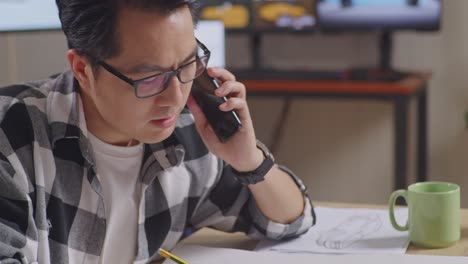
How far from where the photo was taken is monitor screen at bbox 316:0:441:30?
9.46 ft

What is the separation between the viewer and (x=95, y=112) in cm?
118

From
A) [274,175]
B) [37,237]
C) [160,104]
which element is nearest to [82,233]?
[37,237]

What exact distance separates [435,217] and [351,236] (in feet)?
0.47

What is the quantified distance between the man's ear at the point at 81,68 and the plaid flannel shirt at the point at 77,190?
0.05m

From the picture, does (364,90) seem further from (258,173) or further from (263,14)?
(258,173)

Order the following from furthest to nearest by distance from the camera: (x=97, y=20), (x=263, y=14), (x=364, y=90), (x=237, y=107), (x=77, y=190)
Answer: (x=263, y=14) < (x=364, y=90) < (x=237, y=107) < (x=77, y=190) < (x=97, y=20)

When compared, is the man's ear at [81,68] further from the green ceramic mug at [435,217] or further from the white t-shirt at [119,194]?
the green ceramic mug at [435,217]

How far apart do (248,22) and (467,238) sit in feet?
6.68

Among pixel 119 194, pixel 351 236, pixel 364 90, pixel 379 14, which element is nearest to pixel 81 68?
pixel 119 194

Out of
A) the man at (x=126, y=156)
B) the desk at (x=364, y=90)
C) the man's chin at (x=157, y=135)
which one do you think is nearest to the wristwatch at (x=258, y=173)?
the man at (x=126, y=156)

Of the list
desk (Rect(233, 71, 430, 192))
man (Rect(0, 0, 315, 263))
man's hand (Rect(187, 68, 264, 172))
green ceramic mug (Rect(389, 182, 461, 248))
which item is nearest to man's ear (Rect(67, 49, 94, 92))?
man (Rect(0, 0, 315, 263))

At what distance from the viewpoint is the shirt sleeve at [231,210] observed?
4.32 feet

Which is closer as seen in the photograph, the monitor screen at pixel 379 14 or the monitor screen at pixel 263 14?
the monitor screen at pixel 379 14

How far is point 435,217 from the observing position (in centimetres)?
121
